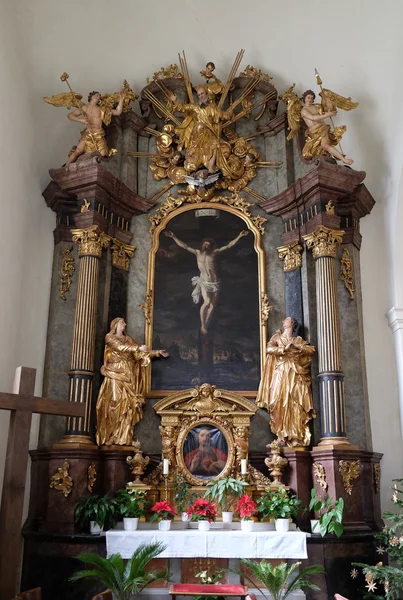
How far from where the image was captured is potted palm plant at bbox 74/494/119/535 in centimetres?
946

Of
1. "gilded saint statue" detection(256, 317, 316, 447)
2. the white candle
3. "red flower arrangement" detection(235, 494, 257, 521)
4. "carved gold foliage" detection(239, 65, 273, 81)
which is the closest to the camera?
"red flower arrangement" detection(235, 494, 257, 521)

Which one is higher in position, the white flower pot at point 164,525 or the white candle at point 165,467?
the white candle at point 165,467

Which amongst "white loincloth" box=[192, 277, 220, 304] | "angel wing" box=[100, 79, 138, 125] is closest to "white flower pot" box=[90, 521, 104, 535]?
"white loincloth" box=[192, 277, 220, 304]

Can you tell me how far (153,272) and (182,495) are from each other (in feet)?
12.9

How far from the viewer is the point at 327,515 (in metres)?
9.36

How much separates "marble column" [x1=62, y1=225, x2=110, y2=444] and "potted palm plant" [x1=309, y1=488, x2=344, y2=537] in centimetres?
357

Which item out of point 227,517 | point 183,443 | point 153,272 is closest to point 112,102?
point 153,272

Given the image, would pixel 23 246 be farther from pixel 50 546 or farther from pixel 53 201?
pixel 50 546

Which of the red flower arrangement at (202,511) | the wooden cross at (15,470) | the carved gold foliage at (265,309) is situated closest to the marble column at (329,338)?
the carved gold foliage at (265,309)

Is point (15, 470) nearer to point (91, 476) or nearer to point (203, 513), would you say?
point (91, 476)

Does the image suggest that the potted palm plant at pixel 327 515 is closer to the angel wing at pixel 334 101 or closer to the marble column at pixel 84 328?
the marble column at pixel 84 328

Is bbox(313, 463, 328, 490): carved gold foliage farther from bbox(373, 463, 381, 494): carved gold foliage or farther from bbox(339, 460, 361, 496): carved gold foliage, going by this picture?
bbox(373, 463, 381, 494): carved gold foliage

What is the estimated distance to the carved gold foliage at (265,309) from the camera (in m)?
11.4

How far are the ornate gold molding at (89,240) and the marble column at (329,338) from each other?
3.58 metres
